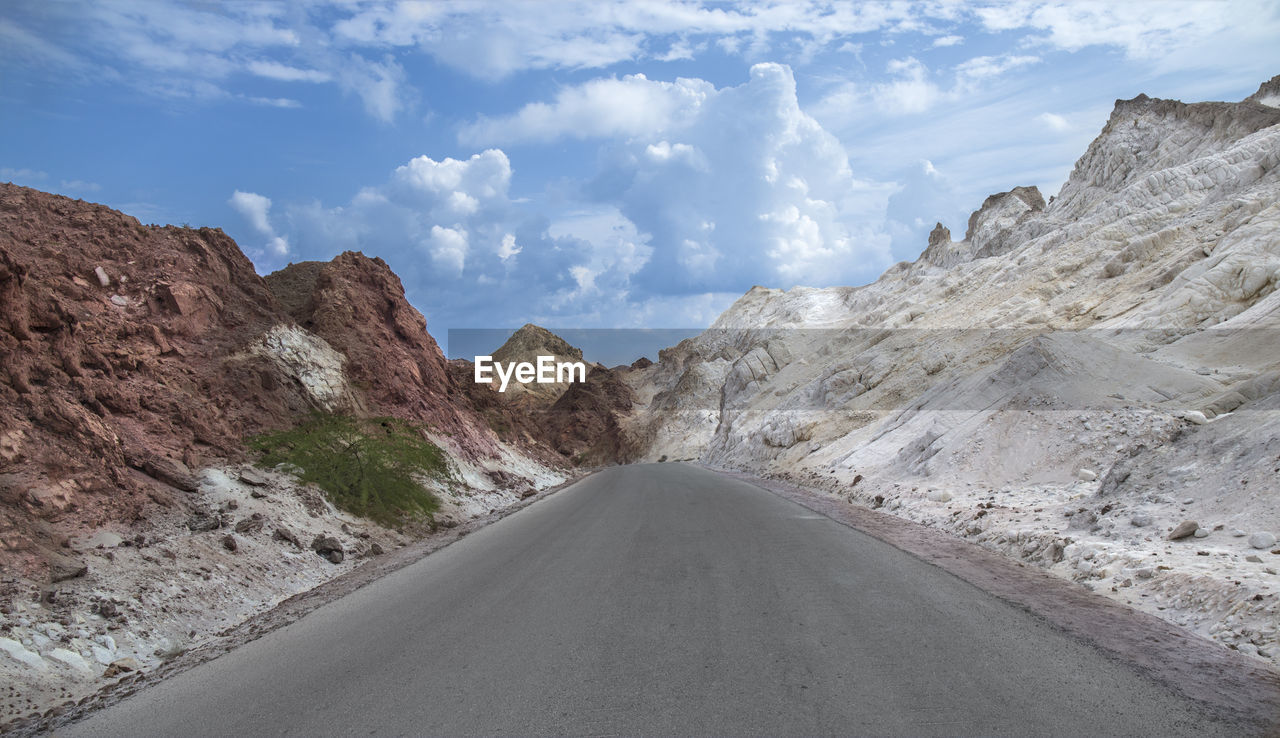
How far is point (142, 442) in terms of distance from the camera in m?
11.8

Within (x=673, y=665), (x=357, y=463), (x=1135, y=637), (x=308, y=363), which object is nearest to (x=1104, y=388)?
(x=1135, y=637)

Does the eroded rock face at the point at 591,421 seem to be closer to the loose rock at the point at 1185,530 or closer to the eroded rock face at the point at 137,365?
the eroded rock face at the point at 137,365

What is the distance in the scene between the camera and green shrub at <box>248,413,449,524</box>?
15102mm

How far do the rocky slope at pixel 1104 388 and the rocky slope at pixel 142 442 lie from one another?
10.4 meters

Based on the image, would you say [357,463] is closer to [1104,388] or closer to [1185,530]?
[1185,530]

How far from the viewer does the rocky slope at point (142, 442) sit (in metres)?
7.61

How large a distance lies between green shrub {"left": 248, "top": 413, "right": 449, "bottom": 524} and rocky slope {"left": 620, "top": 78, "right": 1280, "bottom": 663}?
11339 millimetres

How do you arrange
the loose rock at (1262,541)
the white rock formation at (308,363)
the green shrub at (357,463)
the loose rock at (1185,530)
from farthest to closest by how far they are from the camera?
the white rock formation at (308,363) → the green shrub at (357,463) → the loose rock at (1185,530) → the loose rock at (1262,541)

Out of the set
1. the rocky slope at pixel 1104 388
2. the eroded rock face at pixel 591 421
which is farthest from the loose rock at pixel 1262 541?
the eroded rock face at pixel 591 421

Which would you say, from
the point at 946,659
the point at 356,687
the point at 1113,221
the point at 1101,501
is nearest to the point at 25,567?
the point at 356,687

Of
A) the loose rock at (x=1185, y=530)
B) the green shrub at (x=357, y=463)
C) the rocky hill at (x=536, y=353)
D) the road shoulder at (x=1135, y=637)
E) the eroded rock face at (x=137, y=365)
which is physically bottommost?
the road shoulder at (x=1135, y=637)

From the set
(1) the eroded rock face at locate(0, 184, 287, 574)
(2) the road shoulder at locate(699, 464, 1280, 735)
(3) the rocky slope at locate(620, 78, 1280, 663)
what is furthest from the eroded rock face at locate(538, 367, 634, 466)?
(2) the road shoulder at locate(699, 464, 1280, 735)

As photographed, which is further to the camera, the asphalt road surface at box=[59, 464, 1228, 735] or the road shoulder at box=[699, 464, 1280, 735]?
the road shoulder at box=[699, 464, 1280, 735]

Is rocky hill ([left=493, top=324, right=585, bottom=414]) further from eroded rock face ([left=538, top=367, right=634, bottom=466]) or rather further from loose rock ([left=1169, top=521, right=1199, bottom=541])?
loose rock ([left=1169, top=521, right=1199, bottom=541])
